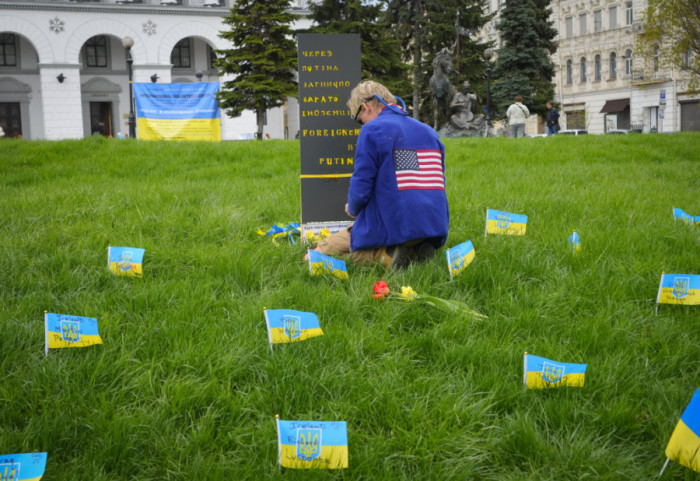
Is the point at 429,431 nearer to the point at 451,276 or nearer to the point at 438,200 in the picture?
the point at 451,276

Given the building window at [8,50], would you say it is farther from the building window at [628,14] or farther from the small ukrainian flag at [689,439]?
Answer: the small ukrainian flag at [689,439]

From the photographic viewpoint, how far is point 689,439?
2.39 meters

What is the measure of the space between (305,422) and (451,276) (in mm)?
2353

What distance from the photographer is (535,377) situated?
303cm

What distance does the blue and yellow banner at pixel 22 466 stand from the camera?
2232 mm

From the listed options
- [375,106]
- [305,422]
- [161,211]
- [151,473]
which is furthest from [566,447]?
[161,211]

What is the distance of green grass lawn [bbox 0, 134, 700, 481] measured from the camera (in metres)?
2.59

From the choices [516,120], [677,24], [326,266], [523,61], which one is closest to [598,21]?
[523,61]

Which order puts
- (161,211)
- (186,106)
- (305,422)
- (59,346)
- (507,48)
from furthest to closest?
(507,48) → (186,106) → (161,211) → (59,346) → (305,422)

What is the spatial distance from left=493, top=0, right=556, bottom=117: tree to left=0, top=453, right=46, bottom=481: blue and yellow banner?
3703 centimetres

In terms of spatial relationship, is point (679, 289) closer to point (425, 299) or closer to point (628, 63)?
point (425, 299)

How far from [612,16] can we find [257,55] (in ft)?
119

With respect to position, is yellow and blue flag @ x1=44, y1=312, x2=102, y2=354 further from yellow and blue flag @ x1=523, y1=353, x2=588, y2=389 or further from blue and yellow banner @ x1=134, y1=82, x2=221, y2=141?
blue and yellow banner @ x1=134, y1=82, x2=221, y2=141

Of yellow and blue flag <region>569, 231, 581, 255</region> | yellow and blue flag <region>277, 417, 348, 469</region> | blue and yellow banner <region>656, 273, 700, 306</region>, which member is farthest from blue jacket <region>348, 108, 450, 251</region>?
yellow and blue flag <region>277, 417, 348, 469</region>
